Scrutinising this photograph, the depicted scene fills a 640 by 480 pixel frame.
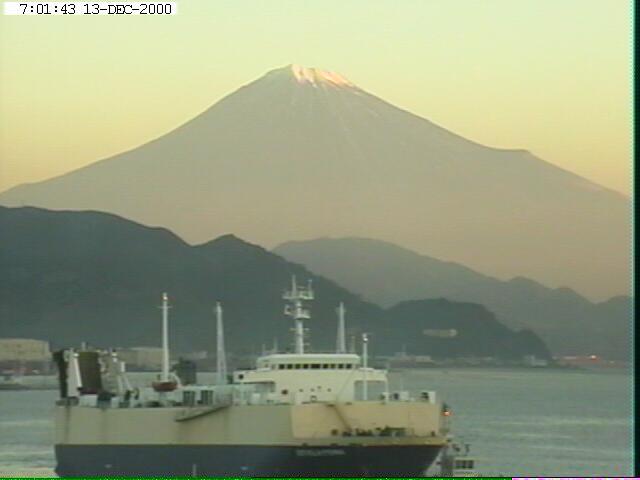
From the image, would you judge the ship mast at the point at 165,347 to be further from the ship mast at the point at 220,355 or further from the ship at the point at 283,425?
the ship mast at the point at 220,355

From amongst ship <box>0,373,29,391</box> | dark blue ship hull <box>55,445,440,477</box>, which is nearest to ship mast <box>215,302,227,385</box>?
dark blue ship hull <box>55,445,440,477</box>

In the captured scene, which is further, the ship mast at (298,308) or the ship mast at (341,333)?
the ship mast at (341,333)

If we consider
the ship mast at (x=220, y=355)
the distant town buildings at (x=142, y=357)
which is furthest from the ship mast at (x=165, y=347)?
the distant town buildings at (x=142, y=357)

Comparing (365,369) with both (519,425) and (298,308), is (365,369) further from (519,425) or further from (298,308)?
(519,425)

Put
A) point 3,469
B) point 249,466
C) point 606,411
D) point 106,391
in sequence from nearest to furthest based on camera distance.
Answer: point 249,466
point 3,469
point 106,391
point 606,411

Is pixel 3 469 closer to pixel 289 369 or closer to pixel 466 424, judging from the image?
pixel 289 369

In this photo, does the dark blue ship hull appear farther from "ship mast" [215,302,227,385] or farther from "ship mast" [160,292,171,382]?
"ship mast" [160,292,171,382]

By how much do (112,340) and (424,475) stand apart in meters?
5.25

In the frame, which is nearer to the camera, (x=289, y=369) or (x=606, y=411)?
(x=289, y=369)

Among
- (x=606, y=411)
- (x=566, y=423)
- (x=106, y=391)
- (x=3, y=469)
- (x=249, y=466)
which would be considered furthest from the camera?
(x=606, y=411)

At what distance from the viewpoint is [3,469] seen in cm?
2012

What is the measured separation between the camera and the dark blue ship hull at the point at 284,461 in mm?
18297

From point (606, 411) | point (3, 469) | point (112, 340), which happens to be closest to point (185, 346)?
point (112, 340)

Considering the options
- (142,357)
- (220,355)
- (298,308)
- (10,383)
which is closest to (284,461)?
(298,308)
